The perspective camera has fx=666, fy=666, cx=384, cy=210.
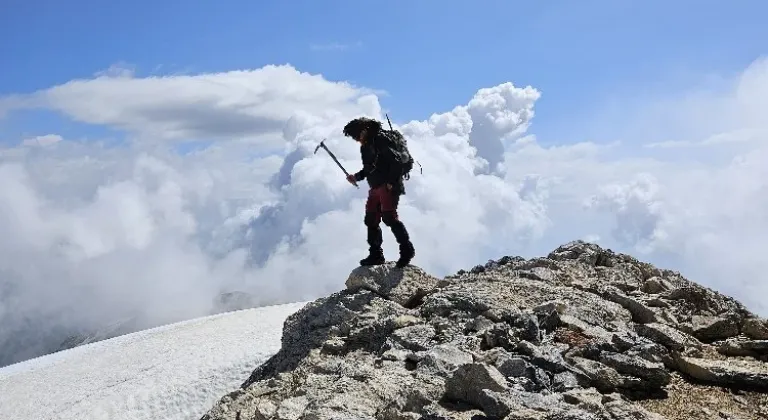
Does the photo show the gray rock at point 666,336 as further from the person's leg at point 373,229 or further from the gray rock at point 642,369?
the person's leg at point 373,229

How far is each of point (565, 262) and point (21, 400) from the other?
1496cm

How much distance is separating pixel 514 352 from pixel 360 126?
5.54 m

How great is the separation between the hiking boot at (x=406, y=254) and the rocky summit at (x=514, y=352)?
158 millimetres

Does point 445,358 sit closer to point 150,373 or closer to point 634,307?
point 634,307

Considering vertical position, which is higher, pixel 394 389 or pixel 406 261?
pixel 406 261

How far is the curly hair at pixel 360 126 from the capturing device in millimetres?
12664

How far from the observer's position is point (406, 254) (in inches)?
510

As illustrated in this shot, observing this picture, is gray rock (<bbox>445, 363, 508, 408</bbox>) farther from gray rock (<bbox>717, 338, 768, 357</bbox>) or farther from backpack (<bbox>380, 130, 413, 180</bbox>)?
backpack (<bbox>380, 130, 413, 180</bbox>)

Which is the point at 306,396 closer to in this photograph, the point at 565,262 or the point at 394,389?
the point at 394,389

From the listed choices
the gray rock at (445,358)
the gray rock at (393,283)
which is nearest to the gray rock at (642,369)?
the gray rock at (445,358)

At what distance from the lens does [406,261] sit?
1304 cm

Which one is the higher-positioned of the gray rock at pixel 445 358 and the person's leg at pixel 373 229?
the person's leg at pixel 373 229

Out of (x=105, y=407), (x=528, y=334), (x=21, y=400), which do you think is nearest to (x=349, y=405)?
(x=528, y=334)

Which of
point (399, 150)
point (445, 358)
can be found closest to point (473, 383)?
point (445, 358)
